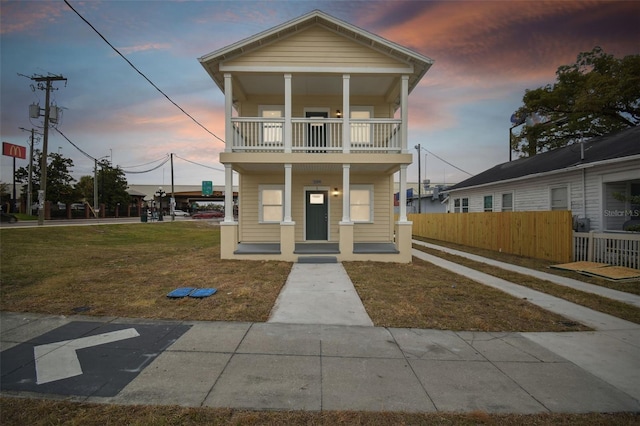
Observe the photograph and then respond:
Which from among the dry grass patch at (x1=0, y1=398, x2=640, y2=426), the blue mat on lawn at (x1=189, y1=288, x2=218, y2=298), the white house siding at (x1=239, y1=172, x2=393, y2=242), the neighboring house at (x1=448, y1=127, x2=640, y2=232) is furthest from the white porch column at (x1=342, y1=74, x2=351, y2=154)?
the dry grass patch at (x1=0, y1=398, x2=640, y2=426)

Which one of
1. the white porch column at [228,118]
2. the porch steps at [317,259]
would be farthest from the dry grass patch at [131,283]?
the white porch column at [228,118]

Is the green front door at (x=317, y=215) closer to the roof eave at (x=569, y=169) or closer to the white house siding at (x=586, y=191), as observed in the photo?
the roof eave at (x=569, y=169)

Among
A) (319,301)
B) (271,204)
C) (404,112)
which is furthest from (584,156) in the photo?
(271,204)

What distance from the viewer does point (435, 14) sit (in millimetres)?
11062

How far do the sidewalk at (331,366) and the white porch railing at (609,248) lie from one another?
5812 millimetres

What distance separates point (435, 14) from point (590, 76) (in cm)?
1446

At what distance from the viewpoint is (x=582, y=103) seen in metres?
16.8

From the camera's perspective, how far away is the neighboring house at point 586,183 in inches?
387

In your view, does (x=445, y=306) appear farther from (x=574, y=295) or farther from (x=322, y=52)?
(x=322, y=52)

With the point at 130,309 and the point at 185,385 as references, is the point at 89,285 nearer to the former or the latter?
the point at 130,309

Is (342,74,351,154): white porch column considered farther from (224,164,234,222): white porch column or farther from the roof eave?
the roof eave

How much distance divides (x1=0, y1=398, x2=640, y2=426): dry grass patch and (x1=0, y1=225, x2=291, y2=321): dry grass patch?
6.93ft

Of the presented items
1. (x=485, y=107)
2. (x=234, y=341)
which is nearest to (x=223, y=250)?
(x=234, y=341)

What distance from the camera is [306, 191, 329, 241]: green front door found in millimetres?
12383
